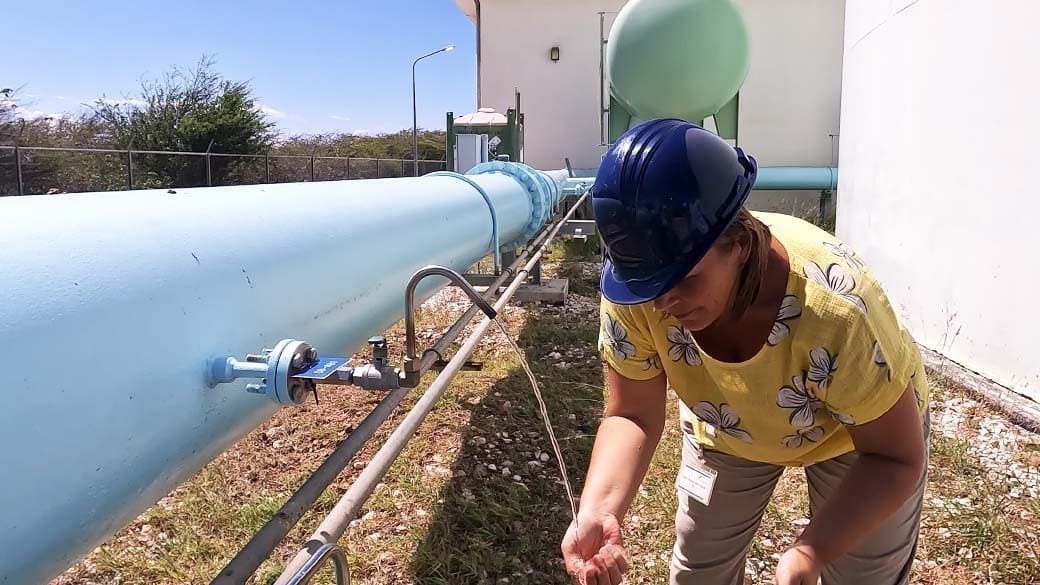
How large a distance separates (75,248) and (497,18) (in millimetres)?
11273

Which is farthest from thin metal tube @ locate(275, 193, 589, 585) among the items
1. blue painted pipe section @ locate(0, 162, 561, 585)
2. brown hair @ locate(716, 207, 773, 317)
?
brown hair @ locate(716, 207, 773, 317)

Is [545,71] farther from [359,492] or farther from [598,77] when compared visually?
[359,492]

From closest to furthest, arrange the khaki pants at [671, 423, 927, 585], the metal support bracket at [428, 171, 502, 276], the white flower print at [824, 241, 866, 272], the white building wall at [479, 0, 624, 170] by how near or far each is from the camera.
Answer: the white flower print at [824, 241, 866, 272] → the khaki pants at [671, 423, 927, 585] → the metal support bracket at [428, 171, 502, 276] → the white building wall at [479, 0, 624, 170]

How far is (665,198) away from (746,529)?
101 cm

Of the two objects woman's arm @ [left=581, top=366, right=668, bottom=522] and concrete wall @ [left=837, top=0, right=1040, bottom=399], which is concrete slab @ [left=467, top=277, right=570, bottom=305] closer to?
concrete wall @ [left=837, top=0, right=1040, bottom=399]

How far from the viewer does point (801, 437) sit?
4.60ft

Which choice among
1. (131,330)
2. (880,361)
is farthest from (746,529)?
(131,330)

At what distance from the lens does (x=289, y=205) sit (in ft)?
4.70

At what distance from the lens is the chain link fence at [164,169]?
12.5m

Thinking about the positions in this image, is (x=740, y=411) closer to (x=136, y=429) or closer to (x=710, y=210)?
(x=710, y=210)

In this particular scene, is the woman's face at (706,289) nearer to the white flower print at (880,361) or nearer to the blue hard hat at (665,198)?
the blue hard hat at (665,198)

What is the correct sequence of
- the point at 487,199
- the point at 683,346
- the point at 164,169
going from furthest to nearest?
1. the point at 164,169
2. the point at 487,199
3. the point at 683,346

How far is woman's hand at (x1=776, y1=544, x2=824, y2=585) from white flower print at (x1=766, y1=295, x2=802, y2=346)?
12.5 inches

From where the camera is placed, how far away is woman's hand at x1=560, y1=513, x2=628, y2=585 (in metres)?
1.18
